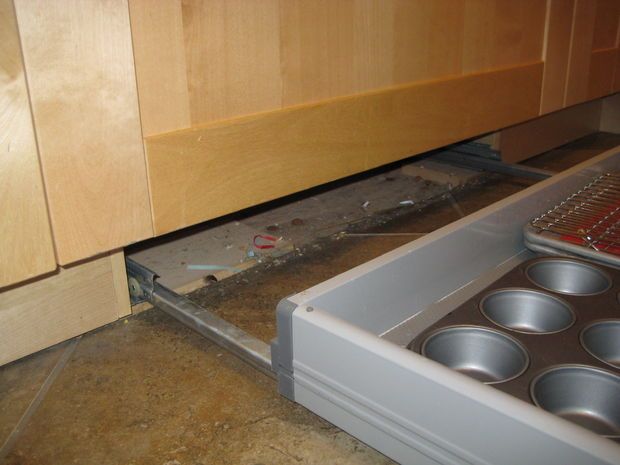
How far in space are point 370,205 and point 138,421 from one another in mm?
760

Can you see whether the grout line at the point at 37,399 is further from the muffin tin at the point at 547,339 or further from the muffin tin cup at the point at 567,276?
the muffin tin cup at the point at 567,276

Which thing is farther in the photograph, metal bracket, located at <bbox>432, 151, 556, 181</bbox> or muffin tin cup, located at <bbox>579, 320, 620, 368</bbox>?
metal bracket, located at <bbox>432, 151, 556, 181</bbox>

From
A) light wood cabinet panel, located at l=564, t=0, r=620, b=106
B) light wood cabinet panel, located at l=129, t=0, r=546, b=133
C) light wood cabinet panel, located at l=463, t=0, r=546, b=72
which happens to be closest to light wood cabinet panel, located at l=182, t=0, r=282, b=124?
light wood cabinet panel, located at l=129, t=0, r=546, b=133

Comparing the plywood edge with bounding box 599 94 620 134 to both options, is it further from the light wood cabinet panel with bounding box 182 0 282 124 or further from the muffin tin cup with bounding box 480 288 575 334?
the light wood cabinet panel with bounding box 182 0 282 124

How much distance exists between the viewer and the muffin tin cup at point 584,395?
2.35ft

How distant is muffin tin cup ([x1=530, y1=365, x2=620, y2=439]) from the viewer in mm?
715

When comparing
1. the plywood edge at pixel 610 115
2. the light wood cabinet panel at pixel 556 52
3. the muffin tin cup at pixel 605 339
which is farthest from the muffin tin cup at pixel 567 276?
the plywood edge at pixel 610 115

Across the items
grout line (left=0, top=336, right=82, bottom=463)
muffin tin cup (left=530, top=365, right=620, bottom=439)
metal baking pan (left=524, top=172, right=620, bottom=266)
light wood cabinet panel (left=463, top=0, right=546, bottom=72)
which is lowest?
grout line (left=0, top=336, right=82, bottom=463)

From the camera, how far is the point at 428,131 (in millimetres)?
1212

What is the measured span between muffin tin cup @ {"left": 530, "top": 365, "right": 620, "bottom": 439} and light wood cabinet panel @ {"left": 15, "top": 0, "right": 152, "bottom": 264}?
0.52m

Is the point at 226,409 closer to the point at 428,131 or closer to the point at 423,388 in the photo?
the point at 423,388

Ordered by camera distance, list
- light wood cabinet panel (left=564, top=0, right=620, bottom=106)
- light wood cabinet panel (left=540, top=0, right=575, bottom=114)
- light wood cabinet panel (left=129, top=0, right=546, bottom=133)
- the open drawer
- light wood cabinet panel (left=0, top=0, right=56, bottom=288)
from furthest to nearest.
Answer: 1. light wood cabinet panel (left=564, top=0, right=620, bottom=106)
2. light wood cabinet panel (left=540, top=0, right=575, bottom=114)
3. light wood cabinet panel (left=129, top=0, right=546, bottom=133)
4. light wood cabinet panel (left=0, top=0, right=56, bottom=288)
5. the open drawer

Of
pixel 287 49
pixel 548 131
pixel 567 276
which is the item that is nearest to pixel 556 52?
pixel 548 131

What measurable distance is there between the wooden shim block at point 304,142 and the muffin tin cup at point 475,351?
33 centimetres
